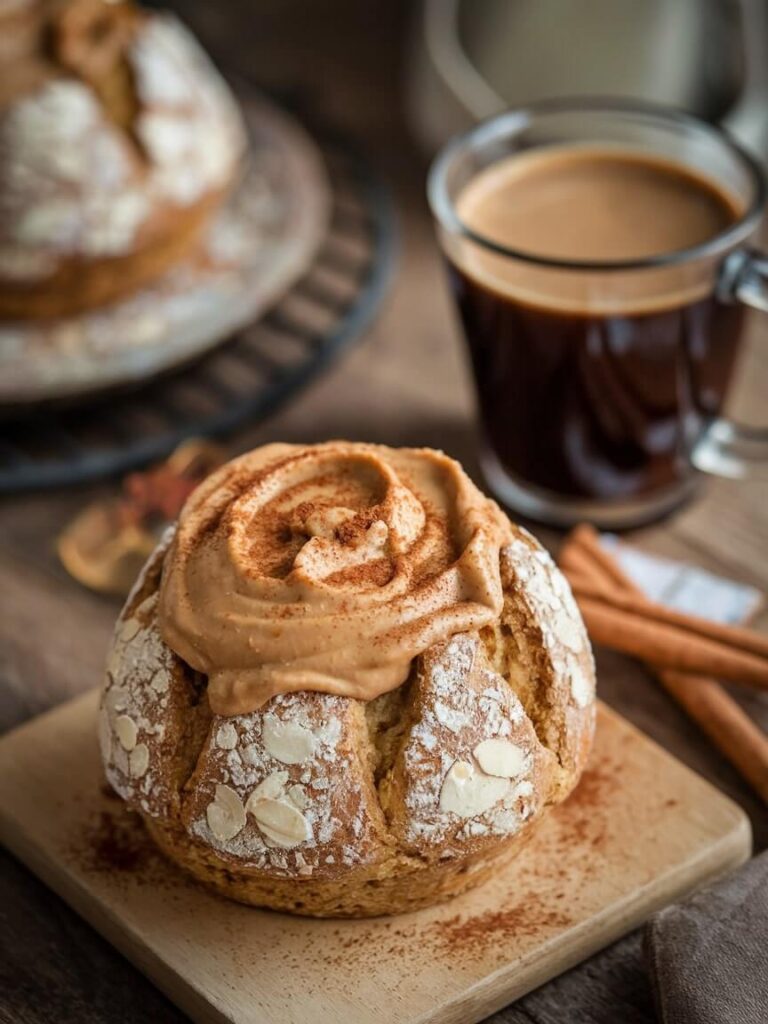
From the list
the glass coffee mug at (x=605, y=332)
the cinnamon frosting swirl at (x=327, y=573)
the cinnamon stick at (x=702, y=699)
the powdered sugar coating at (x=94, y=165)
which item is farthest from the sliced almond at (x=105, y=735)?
the powdered sugar coating at (x=94, y=165)

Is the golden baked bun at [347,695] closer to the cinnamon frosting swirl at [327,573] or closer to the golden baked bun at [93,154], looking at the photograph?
the cinnamon frosting swirl at [327,573]

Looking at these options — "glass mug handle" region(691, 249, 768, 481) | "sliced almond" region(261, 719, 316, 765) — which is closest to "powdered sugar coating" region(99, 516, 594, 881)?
"sliced almond" region(261, 719, 316, 765)

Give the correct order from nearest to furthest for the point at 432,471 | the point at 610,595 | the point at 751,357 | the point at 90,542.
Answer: the point at 432,471, the point at 610,595, the point at 90,542, the point at 751,357

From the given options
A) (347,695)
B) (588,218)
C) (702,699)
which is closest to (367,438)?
(588,218)

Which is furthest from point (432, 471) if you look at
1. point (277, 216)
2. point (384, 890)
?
point (277, 216)

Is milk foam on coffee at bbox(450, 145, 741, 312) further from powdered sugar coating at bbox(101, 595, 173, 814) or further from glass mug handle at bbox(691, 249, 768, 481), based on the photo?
powdered sugar coating at bbox(101, 595, 173, 814)

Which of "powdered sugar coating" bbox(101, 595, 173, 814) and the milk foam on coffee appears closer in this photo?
"powdered sugar coating" bbox(101, 595, 173, 814)

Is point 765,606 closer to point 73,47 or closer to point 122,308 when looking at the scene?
point 122,308
